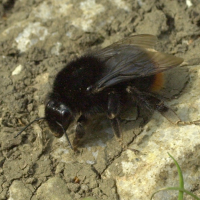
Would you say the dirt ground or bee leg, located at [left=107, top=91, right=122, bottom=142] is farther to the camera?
bee leg, located at [left=107, top=91, right=122, bottom=142]

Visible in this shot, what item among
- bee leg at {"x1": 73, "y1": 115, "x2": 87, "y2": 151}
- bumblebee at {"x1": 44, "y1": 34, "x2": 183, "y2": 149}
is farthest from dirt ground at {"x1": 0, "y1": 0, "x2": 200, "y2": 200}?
bumblebee at {"x1": 44, "y1": 34, "x2": 183, "y2": 149}

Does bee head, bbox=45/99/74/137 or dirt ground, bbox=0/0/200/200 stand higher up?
bee head, bbox=45/99/74/137

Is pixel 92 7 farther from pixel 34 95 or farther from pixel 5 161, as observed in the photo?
pixel 5 161

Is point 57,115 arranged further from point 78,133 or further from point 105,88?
point 105,88

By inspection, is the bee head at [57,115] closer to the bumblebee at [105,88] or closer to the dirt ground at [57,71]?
the bumblebee at [105,88]

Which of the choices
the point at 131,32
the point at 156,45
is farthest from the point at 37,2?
the point at 156,45

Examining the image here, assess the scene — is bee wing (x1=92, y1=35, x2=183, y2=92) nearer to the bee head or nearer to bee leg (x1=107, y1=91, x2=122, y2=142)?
bee leg (x1=107, y1=91, x2=122, y2=142)

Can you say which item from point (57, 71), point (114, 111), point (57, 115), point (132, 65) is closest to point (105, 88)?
point (114, 111)
